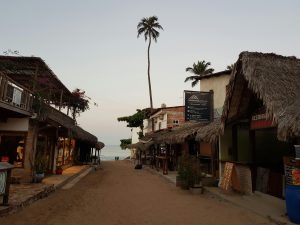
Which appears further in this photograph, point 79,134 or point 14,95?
point 79,134

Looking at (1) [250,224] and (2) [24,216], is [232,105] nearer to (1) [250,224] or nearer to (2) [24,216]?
(1) [250,224]

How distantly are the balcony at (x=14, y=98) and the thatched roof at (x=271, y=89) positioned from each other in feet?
29.1

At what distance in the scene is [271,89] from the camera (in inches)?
373

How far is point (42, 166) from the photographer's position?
588 inches

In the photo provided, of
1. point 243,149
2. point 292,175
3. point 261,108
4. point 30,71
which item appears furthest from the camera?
point 30,71

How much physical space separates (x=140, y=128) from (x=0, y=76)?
43.0 meters

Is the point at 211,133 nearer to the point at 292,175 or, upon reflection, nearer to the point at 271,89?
the point at 271,89

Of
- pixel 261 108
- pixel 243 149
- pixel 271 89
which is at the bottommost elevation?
pixel 243 149

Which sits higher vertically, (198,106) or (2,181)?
(198,106)

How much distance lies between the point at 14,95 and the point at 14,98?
5.8 inches

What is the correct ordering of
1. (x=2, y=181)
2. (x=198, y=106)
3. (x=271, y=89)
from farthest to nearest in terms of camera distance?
(x=198, y=106)
(x=271, y=89)
(x=2, y=181)

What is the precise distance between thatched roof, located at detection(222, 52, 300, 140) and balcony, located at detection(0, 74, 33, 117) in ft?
29.1

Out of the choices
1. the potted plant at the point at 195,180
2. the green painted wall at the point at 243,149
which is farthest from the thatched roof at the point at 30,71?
the green painted wall at the point at 243,149

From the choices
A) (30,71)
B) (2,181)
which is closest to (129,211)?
(2,181)
